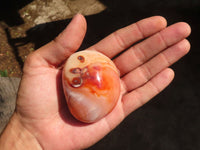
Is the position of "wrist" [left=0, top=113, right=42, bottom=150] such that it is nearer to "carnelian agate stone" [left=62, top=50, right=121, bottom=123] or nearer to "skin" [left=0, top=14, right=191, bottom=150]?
"skin" [left=0, top=14, right=191, bottom=150]

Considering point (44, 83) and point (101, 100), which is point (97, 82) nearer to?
point (101, 100)

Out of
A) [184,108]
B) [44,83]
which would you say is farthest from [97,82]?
[184,108]

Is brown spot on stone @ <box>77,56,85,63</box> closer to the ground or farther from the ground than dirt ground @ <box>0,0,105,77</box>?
farther from the ground

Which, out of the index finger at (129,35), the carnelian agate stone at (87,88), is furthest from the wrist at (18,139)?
the index finger at (129,35)

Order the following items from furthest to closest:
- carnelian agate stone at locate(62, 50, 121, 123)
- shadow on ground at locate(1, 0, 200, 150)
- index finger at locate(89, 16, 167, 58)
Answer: shadow on ground at locate(1, 0, 200, 150) < index finger at locate(89, 16, 167, 58) < carnelian agate stone at locate(62, 50, 121, 123)

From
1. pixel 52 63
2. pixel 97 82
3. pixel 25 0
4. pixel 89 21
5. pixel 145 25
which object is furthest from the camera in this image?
pixel 25 0

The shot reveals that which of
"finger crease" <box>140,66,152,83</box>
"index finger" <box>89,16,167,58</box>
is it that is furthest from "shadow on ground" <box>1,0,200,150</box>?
"index finger" <box>89,16,167,58</box>

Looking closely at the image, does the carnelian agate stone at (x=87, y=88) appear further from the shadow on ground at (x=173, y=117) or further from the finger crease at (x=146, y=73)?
the shadow on ground at (x=173, y=117)

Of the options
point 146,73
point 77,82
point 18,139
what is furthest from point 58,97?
point 146,73

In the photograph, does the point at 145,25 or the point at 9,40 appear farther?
the point at 9,40
